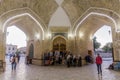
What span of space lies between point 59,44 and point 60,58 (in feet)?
4.76

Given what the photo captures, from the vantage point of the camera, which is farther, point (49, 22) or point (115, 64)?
point (49, 22)

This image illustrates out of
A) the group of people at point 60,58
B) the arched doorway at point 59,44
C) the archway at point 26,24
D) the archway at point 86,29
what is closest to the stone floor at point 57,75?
the archway at point 26,24

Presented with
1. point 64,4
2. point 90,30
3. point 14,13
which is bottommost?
point 90,30

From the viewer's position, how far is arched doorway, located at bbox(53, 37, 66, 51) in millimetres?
14281

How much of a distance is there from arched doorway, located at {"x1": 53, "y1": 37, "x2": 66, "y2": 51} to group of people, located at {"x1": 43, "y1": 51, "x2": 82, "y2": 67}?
43cm

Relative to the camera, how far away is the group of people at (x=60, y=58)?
12.8m

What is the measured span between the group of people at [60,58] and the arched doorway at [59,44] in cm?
43

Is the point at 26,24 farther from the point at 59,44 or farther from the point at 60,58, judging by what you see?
the point at 60,58

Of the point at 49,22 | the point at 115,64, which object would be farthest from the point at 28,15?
the point at 115,64

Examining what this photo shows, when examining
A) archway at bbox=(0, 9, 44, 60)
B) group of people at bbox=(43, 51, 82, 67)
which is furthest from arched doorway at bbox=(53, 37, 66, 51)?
archway at bbox=(0, 9, 44, 60)

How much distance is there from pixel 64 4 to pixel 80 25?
2441 millimetres

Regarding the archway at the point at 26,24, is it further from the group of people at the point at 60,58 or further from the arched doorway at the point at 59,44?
the arched doorway at the point at 59,44

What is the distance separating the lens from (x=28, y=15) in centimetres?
1277

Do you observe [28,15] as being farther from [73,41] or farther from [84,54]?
[84,54]
